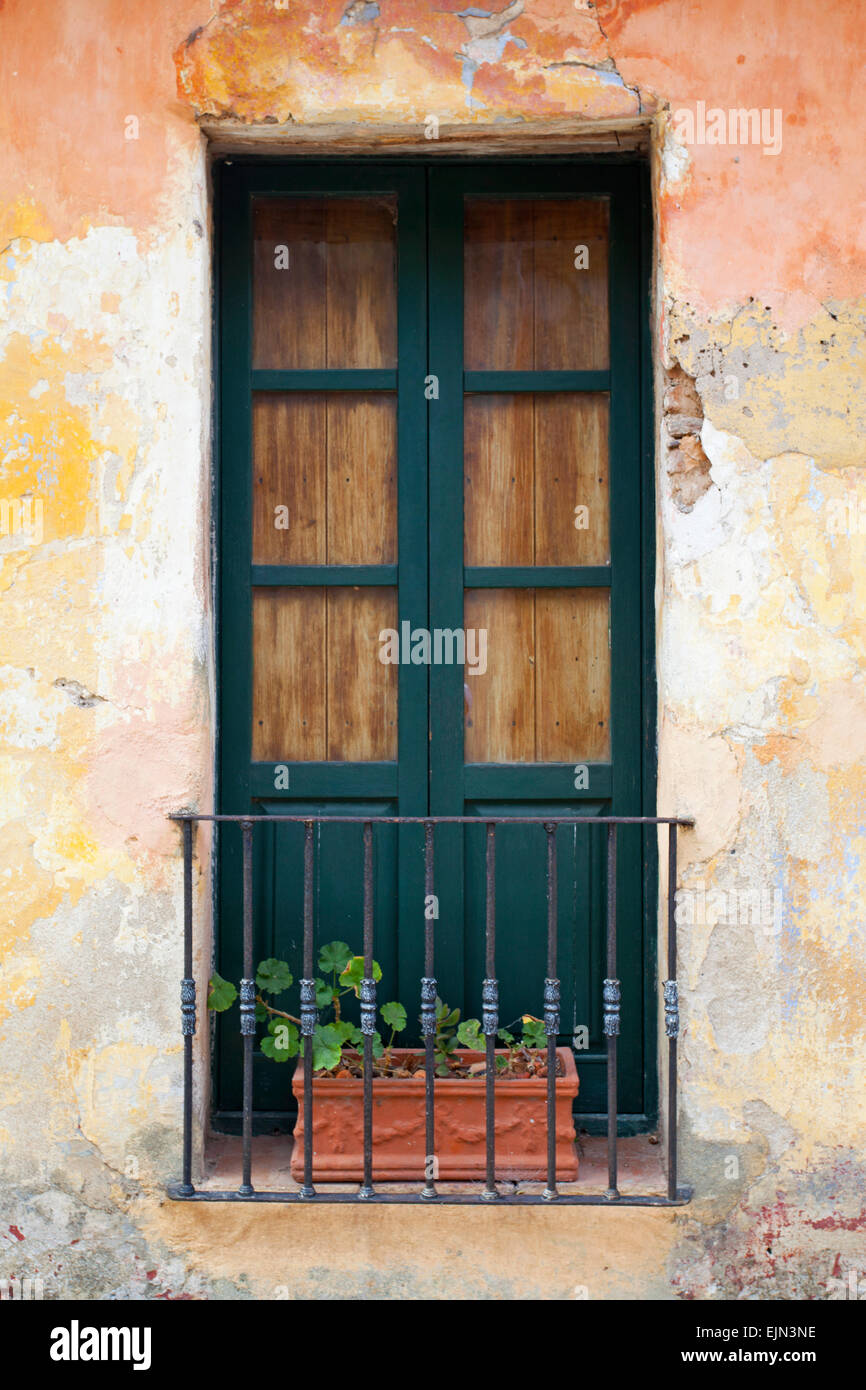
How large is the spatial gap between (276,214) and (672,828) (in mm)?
2013

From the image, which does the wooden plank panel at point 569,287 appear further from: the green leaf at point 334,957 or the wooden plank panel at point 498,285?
the green leaf at point 334,957

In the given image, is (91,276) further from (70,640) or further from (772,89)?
(772,89)

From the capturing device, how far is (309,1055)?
279 centimetres

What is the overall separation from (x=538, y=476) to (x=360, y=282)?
741 mm

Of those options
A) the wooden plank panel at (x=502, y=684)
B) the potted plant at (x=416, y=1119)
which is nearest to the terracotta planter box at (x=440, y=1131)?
the potted plant at (x=416, y=1119)

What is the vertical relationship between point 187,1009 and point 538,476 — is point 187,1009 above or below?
below

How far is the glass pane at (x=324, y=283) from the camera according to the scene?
10.5ft

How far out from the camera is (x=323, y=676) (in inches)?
126

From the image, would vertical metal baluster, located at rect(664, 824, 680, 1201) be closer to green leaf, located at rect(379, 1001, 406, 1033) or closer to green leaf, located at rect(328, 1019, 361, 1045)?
green leaf, located at rect(379, 1001, 406, 1033)

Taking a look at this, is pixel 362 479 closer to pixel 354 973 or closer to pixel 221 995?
pixel 354 973

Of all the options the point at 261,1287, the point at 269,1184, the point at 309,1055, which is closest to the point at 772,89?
the point at 309,1055

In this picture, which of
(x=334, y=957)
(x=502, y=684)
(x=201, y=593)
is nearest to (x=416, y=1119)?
(x=334, y=957)

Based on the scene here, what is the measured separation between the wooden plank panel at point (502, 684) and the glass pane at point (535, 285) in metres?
0.66

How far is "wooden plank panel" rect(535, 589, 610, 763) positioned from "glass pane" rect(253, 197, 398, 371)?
85 centimetres
